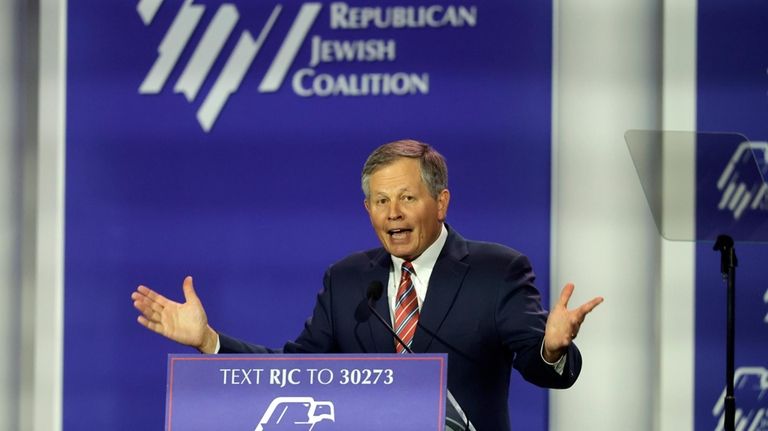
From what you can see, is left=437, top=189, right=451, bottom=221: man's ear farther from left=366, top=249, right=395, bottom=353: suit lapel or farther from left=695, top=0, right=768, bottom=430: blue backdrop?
left=695, top=0, right=768, bottom=430: blue backdrop

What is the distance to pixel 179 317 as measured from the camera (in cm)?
360

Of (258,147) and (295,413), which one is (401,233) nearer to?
(295,413)

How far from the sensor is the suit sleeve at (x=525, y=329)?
3.51m

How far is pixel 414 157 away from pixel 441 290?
435mm

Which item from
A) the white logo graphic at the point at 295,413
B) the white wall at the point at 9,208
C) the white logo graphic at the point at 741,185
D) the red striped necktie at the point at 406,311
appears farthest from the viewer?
the white wall at the point at 9,208

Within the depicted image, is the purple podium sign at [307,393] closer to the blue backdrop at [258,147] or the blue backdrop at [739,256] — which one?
the blue backdrop at [258,147]

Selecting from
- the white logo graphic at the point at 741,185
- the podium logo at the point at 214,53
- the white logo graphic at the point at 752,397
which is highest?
the podium logo at the point at 214,53

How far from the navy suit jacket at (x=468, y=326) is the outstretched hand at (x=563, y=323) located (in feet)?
0.70

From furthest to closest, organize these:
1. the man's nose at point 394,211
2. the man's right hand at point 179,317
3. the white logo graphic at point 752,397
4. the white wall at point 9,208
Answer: the white wall at point 9,208 → the white logo graphic at point 752,397 → the man's nose at point 394,211 → the man's right hand at point 179,317

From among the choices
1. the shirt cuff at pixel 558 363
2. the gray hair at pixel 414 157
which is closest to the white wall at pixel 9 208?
the gray hair at pixel 414 157

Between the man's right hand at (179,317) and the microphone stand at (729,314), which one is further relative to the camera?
the man's right hand at (179,317)

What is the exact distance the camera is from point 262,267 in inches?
191

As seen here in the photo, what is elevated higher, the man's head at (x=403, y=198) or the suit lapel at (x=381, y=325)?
the man's head at (x=403, y=198)

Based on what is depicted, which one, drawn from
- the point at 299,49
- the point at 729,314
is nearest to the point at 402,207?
the point at 729,314
